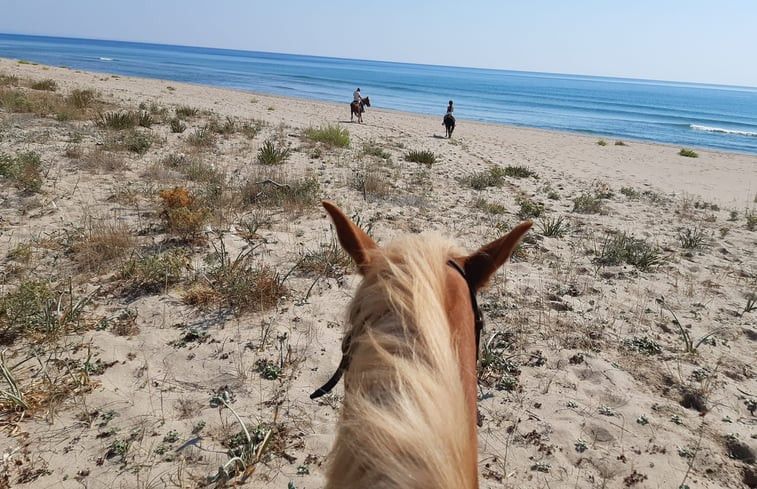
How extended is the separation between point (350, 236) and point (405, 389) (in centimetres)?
75

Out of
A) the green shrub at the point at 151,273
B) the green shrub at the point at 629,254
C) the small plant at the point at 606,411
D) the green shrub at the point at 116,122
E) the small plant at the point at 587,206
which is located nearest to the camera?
the small plant at the point at 606,411

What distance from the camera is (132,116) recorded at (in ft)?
33.9

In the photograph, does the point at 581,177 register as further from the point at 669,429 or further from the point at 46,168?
the point at 46,168

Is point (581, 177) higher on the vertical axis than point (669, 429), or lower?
higher

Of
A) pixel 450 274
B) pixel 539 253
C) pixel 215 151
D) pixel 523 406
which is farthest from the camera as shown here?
pixel 215 151

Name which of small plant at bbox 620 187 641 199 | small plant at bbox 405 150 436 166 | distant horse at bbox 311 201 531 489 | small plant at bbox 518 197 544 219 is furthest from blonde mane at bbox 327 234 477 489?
small plant at bbox 620 187 641 199

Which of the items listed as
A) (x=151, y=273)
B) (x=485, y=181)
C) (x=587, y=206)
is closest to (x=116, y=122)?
Answer: (x=151, y=273)

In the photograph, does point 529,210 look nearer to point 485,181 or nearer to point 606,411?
point 485,181

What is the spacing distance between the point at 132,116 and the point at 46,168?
4645mm

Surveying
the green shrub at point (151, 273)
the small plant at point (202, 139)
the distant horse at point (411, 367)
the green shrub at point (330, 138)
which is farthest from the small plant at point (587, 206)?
the small plant at point (202, 139)

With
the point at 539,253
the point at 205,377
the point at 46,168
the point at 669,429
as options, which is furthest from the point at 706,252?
the point at 46,168

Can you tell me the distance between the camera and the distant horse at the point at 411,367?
777mm

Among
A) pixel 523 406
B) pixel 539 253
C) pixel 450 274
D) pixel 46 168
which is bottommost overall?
pixel 523 406

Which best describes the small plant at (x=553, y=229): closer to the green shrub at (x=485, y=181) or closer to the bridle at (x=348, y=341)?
the green shrub at (x=485, y=181)
